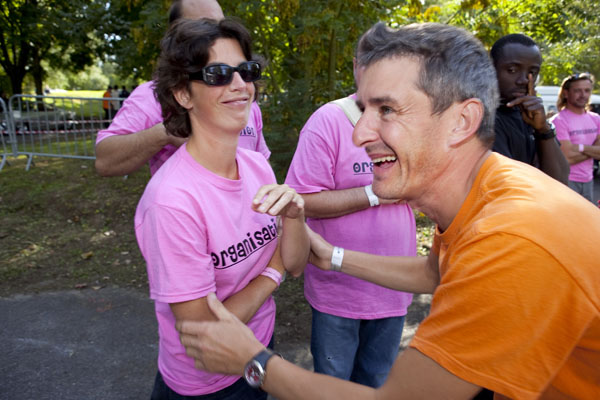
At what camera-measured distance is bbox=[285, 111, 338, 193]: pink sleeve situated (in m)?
2.34

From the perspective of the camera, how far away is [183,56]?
1810 mm

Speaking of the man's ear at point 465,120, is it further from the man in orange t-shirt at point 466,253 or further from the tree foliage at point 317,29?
the tree foliage at point 317,29

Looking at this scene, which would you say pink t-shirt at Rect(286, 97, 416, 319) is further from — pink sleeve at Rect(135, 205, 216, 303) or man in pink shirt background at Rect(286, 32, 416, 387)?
pink sleeve at Rect(135, 205, 216, 303)

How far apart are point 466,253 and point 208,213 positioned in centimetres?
93

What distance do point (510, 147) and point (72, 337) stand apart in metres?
3.77

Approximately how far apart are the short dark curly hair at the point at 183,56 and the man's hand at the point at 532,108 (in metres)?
1.82

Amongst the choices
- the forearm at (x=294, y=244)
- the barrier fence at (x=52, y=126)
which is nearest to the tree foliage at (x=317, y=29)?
the forearm at (x=294, y=244)

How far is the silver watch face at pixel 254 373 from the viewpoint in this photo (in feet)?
4.50

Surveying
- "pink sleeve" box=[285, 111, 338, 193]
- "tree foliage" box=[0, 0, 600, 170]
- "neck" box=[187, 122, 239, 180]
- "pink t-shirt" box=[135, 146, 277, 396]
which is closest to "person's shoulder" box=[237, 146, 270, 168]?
"pink t-shirt" box=[135, 146, 277, 396]

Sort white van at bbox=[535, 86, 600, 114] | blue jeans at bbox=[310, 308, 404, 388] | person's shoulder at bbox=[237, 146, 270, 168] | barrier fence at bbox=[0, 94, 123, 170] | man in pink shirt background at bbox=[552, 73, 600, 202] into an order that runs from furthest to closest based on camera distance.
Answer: white van at bbox=[535, 86, 600, 114], barrier fence at bbox=[0, 94, 123, 170], man in pink shirt background at bbox=[552, 73, 600, 202], blue jeans at bbox=[310, 308, 404, 388], person's shoulder at bbox=[237, 146, 270, 168]

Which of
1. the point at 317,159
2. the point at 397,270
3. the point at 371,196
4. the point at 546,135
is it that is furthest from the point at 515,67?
the point at 397,270

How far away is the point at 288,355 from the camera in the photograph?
3689 millimetres

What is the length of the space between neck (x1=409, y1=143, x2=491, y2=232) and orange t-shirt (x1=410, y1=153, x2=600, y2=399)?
0.96 ft

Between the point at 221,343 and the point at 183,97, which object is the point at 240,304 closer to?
the point at 221,343
